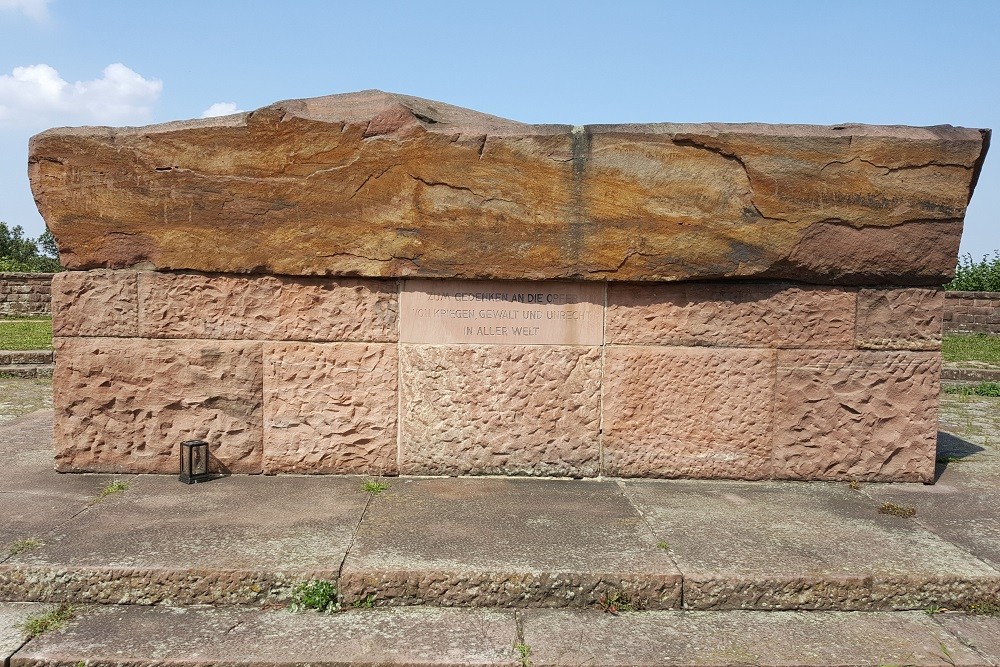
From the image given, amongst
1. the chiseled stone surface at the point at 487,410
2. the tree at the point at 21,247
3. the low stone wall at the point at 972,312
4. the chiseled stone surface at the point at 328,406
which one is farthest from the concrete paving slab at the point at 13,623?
the tree at the point at 21,247

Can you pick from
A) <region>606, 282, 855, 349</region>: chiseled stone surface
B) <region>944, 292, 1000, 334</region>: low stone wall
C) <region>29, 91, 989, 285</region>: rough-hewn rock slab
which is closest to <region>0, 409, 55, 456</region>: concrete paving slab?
<region>29, 91, 989, 285</region>: rough-hewn rock slab

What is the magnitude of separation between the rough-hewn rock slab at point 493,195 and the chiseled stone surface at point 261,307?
9 centimetres

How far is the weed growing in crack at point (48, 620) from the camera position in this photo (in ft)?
7.38

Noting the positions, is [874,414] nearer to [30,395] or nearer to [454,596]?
[454,596]

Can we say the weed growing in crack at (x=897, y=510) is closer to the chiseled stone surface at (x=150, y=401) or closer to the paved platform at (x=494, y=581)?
the paved platform at (x=494, y=581)

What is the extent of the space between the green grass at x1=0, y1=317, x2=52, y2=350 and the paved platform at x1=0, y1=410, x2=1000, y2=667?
7857mm

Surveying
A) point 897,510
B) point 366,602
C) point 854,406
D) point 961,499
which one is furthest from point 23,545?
point 961,499

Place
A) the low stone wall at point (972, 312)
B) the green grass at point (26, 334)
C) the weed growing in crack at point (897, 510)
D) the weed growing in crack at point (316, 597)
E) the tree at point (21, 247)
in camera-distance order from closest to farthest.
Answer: the weed growing in crack at point (316, 597)
the weed growing in crack at point (897, 510)
the green grass at point (26, 334)
the low stone wall at point (972, 312)
the tree at point (21, 247)

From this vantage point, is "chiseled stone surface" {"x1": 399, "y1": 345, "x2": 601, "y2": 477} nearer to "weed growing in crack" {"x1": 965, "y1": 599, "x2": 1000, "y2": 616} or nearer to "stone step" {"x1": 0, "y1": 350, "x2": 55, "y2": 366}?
"weed growing in crack" {"x1": 965, "y1": 599, "x2": 1000, "y2": 616}

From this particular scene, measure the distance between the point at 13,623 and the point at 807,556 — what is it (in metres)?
2.78

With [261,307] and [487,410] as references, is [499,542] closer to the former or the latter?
[487,410]

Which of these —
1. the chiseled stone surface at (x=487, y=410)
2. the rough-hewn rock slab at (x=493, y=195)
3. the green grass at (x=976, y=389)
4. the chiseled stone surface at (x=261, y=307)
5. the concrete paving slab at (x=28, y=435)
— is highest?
the rough-hewn rock slab at (x=493, y=195)

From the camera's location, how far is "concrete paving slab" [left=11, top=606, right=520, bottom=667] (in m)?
2.11

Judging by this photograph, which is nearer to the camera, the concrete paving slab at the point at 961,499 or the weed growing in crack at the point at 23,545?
the weed growing in crack at the point at 23,545
